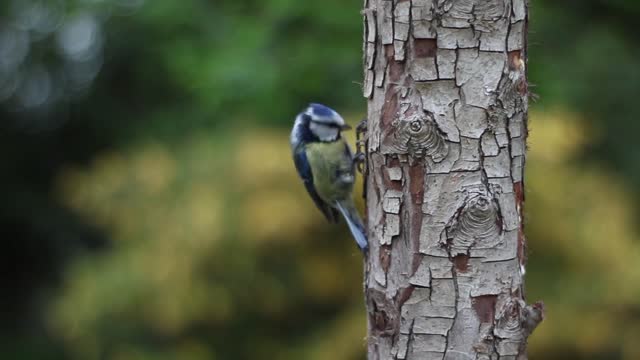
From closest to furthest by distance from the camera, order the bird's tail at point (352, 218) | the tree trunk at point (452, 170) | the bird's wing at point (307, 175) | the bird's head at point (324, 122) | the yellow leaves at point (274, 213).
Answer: the tree trunk at point (452, 170)
the bird's tail at point (352, 218)
the bird's head at point (324, 122)
the bird's wing at point (307, 175)
the yellow leaves at point (274, 213)

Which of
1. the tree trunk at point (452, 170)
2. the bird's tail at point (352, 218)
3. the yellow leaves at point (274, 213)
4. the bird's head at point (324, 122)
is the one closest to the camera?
the tree trunk at point (452, 170)

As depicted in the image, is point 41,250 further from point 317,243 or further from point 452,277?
point 452,277

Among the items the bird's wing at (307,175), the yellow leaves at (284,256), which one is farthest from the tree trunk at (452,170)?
the yellow leaves at (284,256)

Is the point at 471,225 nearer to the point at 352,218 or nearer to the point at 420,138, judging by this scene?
the point at 420,138

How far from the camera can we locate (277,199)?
4.47 metres

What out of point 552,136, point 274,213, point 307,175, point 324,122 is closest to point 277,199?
point 274,213

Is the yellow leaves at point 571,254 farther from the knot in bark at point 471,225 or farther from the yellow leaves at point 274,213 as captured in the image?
the knot in bark at point 471,225

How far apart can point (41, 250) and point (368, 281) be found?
211 inches

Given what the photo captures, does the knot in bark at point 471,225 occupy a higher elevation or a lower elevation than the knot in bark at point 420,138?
lower

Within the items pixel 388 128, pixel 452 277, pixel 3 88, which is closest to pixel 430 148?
pixel 388 128

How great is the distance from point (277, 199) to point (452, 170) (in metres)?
2.54

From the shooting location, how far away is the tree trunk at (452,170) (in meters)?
1.95

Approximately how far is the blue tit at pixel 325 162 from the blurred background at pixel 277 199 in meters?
1.43

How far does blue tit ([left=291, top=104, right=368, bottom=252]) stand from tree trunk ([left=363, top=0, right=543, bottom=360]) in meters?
0.93
